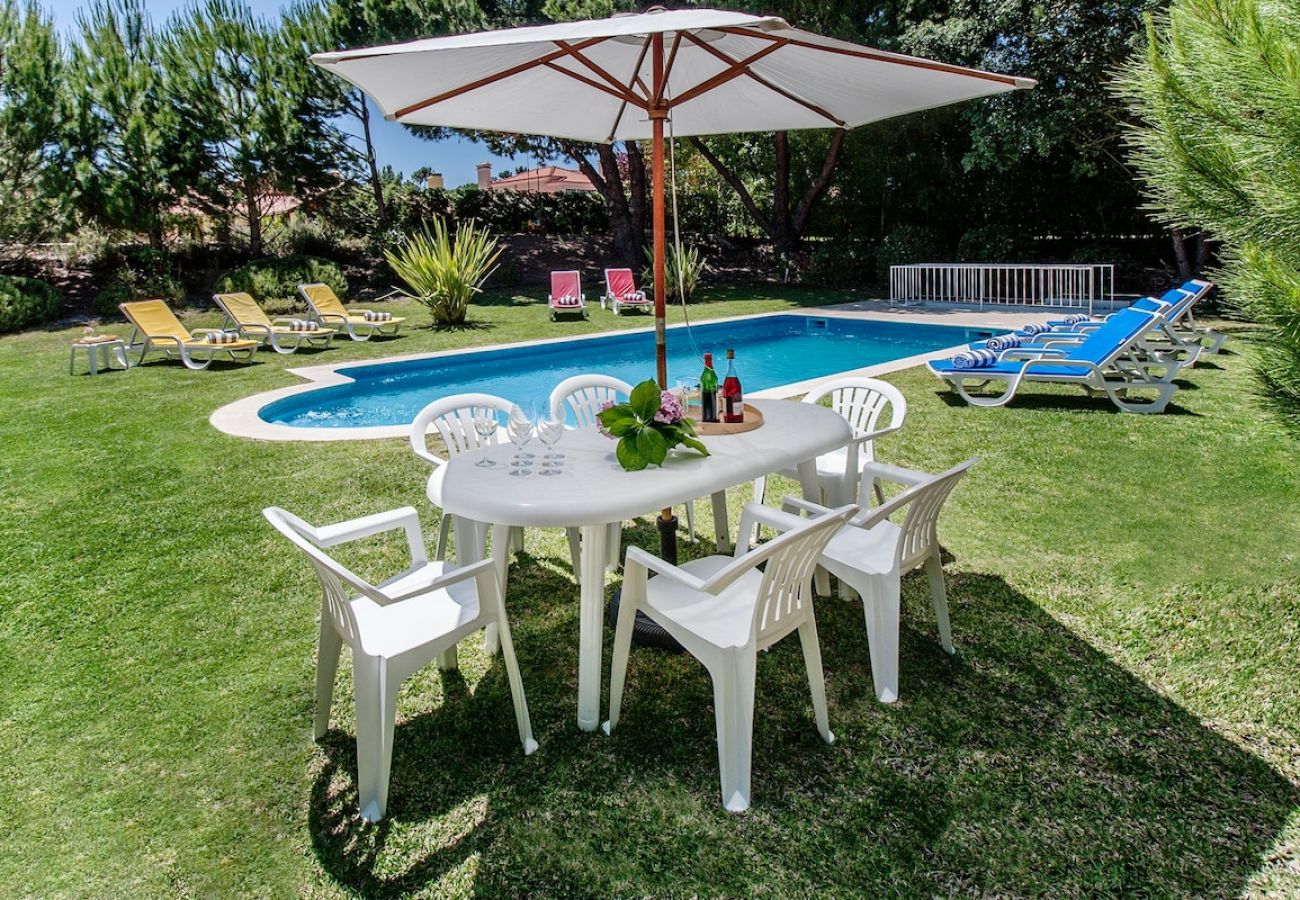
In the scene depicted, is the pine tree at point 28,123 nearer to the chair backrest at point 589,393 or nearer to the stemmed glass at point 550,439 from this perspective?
the chair backrest at point 589,393

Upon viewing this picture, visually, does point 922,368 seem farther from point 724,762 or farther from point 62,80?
point 62,80

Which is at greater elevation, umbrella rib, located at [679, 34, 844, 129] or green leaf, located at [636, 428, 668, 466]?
umbrella rib, located at [679, 34, 844, 129]

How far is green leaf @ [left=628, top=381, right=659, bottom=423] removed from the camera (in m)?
2.69

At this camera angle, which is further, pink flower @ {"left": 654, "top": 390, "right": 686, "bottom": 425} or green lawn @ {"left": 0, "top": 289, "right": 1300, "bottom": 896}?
Answer: pink flower @ {"left": 654, "top": 390, "right": 686, "bottom": 425}

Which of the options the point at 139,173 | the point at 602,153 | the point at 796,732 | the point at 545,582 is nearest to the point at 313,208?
the point at 139,173

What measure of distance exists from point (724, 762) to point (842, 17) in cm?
1547

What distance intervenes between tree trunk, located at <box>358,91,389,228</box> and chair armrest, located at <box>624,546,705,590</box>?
716 inches

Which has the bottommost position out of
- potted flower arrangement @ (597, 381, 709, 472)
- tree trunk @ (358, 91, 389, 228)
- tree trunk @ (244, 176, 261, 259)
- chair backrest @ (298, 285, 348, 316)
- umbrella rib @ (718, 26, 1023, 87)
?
potted flower arrangement @ (597, 381, 709, 472)

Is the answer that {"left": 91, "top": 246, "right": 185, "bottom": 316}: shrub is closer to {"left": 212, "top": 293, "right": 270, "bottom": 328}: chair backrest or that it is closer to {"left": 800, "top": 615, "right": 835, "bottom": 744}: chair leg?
{"left": 212, "top": 293, "right": 270, "bottom": 328}: chair backrest

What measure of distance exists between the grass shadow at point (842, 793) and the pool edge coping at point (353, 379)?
241 centimetres

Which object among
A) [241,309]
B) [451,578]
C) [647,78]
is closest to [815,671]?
[451,578]

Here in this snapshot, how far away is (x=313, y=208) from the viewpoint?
58.3ft

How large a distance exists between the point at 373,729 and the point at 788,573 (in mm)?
1228

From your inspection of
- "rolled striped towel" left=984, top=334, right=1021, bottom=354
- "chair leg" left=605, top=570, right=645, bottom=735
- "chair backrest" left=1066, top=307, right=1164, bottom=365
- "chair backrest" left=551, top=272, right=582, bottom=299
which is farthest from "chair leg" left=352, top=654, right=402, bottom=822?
"chair backrest" left=551, top=272, right=582, bottom=299
